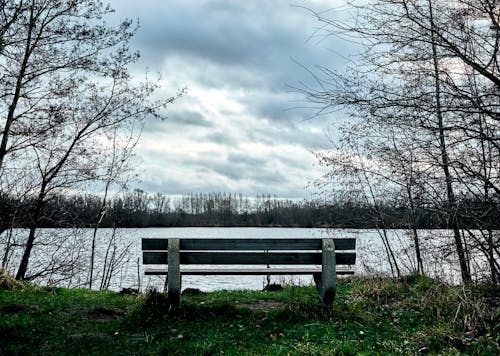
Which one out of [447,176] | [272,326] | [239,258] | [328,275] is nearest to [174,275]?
[239,258]

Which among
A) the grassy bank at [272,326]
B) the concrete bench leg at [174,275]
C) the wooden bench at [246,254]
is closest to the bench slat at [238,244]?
the wooden bench at [246,254]

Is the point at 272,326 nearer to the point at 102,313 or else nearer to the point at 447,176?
the point at 102,313

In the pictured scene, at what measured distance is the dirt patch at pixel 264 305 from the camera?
20.5 feet

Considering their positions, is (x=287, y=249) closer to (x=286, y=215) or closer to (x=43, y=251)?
(x=43, y=251)

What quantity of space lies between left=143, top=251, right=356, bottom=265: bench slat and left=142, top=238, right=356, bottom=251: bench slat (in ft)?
0.24

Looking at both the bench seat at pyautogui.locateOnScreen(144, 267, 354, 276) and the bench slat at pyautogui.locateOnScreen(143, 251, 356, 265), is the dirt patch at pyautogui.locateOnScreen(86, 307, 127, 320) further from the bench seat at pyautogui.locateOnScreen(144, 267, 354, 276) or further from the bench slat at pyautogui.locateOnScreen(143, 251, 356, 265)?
the bench slat at pyautogui.locateOnScreen(143, 251, 356, 265)

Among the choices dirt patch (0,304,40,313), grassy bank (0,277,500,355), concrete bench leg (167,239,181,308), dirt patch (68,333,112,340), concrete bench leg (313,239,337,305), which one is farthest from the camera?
dirt patch (0,304,40,313)

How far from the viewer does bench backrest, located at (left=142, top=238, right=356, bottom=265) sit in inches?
227

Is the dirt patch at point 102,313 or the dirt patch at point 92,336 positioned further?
the dirt patch at point 102,313

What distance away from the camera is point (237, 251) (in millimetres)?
5832

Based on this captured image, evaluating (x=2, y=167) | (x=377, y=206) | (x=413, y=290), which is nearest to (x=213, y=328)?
(x=413, y=290)

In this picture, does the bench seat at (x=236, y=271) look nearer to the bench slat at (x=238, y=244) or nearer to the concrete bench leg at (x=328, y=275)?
the concrete bench leg at (x=328, y=275)

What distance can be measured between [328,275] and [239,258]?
1160 millimetres

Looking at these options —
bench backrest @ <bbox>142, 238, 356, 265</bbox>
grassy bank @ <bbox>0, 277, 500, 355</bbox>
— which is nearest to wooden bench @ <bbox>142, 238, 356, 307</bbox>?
bench backrest @ <bbox>142, 238, 356, 265</bbox>
